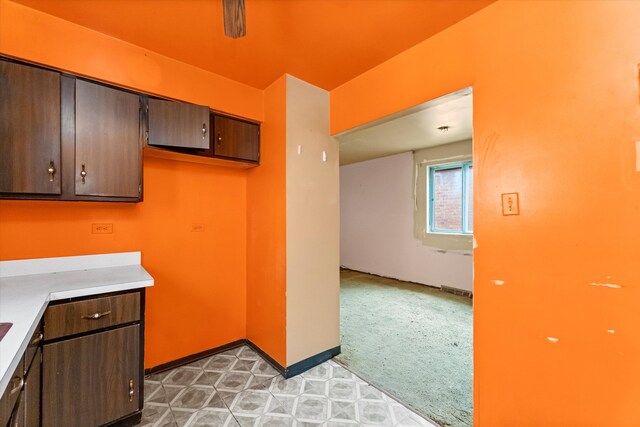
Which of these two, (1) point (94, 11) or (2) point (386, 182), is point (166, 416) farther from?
(2) point (386, 182)


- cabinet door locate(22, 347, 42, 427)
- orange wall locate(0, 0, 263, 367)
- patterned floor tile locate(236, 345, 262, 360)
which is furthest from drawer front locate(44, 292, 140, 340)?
patterned floor tile locate(236, 345, 262, 360)

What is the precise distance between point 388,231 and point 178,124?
4.38 metres

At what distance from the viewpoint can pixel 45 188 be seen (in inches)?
63.4

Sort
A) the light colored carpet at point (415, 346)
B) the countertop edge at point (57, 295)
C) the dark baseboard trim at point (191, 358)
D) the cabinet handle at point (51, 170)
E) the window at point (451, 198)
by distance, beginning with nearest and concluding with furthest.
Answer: the countertop edge at point (57, 295) < the cabinet handle at point (51, 170) < the light colored carpet at point (415, 346) < the dark baseboard trim at point (191, 358) < the window at point (451, 198)

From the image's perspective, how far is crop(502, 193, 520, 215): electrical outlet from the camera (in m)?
1.34

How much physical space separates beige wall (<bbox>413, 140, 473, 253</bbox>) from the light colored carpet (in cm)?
83

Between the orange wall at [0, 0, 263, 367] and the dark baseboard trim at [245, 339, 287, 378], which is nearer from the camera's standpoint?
the orange wall at [0, 0, 263, 367]

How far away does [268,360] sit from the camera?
7.92 feet

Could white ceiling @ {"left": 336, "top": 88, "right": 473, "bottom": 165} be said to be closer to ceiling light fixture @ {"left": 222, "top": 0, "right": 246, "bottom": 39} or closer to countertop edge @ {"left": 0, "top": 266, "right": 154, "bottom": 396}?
ceiling light fixture @ {"left": 222, "top": 0, "right": 246, "bottom": 39}

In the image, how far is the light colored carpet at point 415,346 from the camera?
1984mm

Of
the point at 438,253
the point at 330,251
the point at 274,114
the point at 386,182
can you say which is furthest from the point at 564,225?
the point at 386,182

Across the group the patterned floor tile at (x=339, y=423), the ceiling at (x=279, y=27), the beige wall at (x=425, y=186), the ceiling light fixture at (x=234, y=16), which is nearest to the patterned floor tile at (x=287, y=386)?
the patterned floor tile at (x=339, y=423)

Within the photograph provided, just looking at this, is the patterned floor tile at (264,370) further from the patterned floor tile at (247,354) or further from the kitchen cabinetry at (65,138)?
the kitchen cabinetry at (65,138)

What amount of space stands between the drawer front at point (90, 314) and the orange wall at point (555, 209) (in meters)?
2.02
